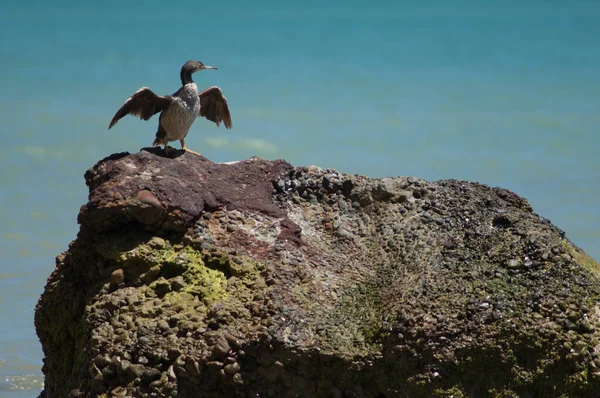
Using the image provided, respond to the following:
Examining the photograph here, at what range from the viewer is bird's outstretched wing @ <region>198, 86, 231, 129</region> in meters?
10.2

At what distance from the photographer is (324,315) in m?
6.99

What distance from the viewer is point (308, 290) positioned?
7203 millimetres

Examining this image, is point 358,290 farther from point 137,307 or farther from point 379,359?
point 137,307

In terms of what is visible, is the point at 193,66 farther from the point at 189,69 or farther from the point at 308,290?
the point at 308,290

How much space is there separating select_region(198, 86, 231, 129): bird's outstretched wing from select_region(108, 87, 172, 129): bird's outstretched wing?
70 cm

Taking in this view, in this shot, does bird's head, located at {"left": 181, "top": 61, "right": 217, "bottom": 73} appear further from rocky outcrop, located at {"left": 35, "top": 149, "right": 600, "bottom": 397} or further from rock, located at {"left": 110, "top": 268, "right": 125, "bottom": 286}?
rock, located at {"left": 110, "top": 268, "right": 125, "bottom": 286}

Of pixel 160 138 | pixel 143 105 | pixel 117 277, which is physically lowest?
pixel 117 277

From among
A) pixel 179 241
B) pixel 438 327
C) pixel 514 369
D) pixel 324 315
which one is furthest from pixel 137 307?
pixel 514 369

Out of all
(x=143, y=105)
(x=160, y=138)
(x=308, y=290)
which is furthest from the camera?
(x=160, y=138)

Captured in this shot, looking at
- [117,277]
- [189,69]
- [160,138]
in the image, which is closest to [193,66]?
[189,69]

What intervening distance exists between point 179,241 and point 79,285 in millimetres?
1215

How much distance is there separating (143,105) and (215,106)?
1.22m

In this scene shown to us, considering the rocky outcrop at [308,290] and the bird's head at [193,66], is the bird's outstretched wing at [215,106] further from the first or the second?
the rocky outcrop at [308,290]

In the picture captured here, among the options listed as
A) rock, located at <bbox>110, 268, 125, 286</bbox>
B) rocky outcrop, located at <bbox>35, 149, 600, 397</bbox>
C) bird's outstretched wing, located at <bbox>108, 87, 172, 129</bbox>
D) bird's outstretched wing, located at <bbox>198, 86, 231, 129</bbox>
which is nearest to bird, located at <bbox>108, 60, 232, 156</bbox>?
bird's outstretched wing, located at <bbox>108, 87, 172, 129</bbox>
